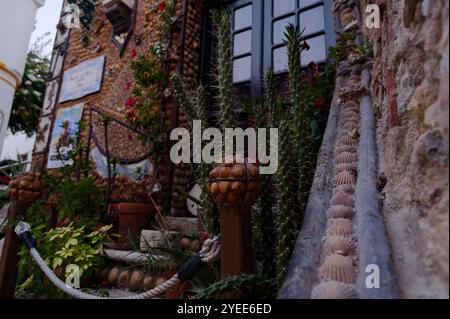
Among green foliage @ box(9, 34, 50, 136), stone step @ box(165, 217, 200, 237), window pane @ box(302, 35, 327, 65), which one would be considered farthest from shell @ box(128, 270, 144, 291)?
green foliage @ box(9, 34, 50, 136)

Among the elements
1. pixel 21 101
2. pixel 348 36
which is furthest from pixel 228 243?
pixel 21 101

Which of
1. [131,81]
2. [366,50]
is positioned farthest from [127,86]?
[366,50]

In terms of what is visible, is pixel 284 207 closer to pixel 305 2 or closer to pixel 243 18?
pixel 305 2

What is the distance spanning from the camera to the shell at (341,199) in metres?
1.01

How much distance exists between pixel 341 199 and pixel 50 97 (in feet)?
17.7

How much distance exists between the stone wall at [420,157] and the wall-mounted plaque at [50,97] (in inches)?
207

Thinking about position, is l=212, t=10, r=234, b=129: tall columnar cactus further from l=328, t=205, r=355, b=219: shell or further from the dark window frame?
the dark window frame

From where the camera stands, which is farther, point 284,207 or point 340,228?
point 284,207

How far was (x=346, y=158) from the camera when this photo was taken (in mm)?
1286

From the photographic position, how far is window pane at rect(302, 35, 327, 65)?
3156 millimetres

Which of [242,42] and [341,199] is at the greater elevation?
[242,42]

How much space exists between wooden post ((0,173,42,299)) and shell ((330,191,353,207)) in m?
1.88

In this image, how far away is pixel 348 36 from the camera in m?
2.34

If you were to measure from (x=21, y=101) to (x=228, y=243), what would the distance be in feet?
30.6
